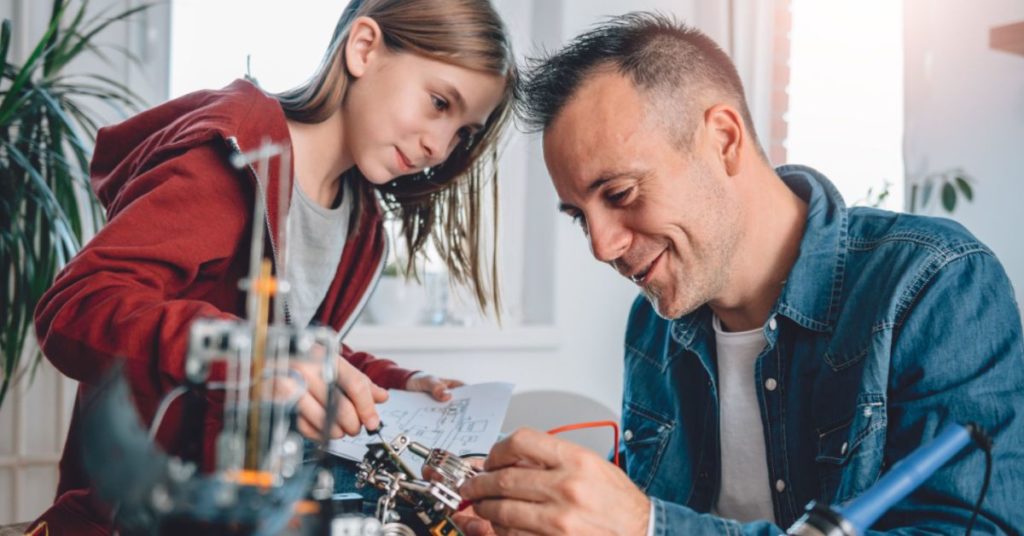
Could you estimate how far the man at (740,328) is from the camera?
2.68 feet

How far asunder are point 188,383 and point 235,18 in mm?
2063

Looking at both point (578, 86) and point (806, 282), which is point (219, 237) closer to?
point (578, 86)

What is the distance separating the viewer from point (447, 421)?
3.40 ft

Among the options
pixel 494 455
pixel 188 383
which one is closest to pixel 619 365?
pixel 494 455

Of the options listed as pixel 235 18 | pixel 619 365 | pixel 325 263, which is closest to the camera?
pixel 325 263

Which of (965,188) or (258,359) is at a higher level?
(965,188)

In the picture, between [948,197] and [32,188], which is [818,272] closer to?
[32,188]

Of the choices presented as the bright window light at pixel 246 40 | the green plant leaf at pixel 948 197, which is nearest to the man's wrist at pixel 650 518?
the bright window light at pixel 246 40

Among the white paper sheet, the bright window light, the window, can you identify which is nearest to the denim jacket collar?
the white paper sheet

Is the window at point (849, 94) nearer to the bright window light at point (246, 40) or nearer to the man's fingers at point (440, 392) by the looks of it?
the bright window light at point (246, 40)

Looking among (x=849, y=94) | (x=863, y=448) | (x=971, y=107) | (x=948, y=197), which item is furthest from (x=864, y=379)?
(x=971, y=107)

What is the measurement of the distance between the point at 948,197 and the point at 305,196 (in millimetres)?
2536

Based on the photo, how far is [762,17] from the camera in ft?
9.39

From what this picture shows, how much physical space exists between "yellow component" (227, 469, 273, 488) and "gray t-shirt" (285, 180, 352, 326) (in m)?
0.88
